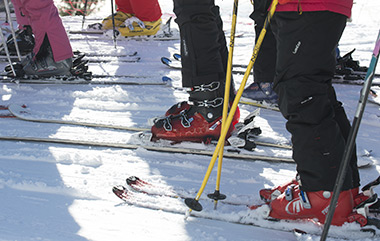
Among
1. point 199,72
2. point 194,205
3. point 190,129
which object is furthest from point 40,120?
point 194,205

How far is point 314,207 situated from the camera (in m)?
1.43

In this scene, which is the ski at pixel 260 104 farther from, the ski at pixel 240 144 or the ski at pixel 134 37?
the ski at pixel 134 37

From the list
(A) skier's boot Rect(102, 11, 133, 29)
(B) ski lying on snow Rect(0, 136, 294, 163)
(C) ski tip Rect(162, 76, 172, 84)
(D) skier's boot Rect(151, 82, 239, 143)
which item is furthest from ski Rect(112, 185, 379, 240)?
(A) skier's boot Rect(102, 11, 133, 29)

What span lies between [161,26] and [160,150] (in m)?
3.75

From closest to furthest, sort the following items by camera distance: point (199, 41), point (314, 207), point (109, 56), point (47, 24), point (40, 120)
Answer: point (314, 207), point (199, 41), point (40, 120), point (47, 24), point (109, 56)

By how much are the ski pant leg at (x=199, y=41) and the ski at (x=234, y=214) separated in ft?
2.58

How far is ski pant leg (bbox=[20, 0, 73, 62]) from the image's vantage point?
3.30 metres

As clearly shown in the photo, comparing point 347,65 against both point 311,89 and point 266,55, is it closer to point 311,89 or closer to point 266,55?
point 266,55

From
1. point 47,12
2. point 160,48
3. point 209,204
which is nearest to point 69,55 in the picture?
point 47,12

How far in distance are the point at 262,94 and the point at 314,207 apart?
62.0 inches

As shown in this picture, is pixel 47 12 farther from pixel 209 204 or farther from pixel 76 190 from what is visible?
pixel 209 204

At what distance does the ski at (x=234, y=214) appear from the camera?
1.42 m

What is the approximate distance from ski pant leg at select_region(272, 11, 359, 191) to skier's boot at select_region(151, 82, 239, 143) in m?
0.83

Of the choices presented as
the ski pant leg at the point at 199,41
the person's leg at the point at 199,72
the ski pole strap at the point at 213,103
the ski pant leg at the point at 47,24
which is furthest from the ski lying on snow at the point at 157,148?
the ski pant leg at the point at 47,24
